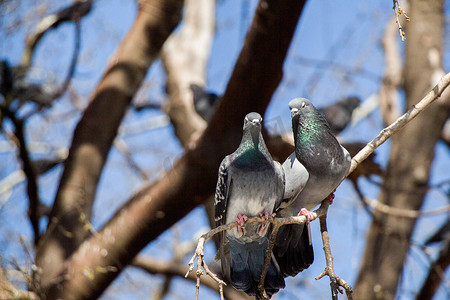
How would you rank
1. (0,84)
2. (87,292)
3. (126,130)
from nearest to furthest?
1. (87,292)
2. (0,84)
3. (126,130)

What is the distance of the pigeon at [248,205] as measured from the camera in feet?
6.24

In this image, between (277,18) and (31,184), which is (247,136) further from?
(31,184)

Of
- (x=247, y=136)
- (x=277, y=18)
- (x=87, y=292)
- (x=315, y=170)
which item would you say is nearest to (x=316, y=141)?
(x=315, y=170)

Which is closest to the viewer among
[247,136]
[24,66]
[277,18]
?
[247,136]

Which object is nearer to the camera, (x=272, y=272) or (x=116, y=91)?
(x=272, y=272)

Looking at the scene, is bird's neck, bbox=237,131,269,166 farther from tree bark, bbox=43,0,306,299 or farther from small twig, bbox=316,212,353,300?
tree bark, bbox=43,0,306,299

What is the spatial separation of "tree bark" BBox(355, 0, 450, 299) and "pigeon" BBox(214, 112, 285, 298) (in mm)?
2925

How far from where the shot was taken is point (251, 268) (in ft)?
7.08

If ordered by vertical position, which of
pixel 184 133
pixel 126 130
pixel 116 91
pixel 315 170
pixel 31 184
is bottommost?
pixel 126 130

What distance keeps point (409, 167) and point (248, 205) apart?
11.4 feet

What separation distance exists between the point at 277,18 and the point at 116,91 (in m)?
1.88

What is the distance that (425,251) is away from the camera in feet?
14.6

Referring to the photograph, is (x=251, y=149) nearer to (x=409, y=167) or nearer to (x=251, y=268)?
(x=251, y=268)

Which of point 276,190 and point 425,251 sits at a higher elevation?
point 276,190
